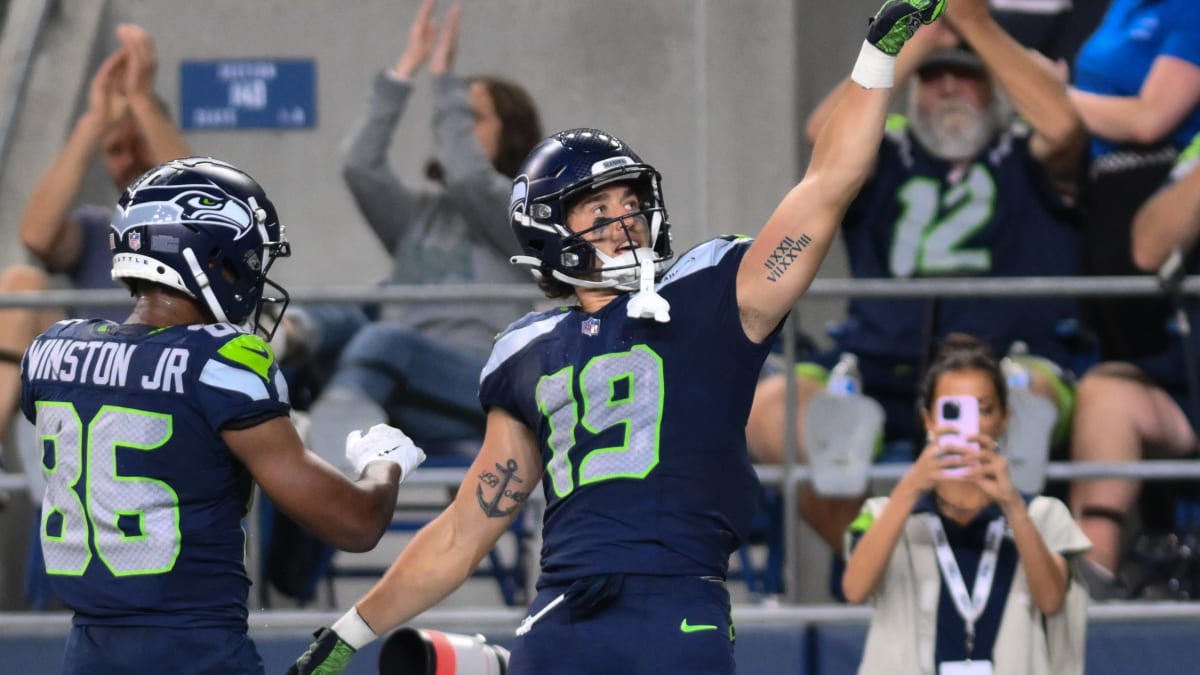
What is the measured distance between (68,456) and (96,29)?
15.8 ft

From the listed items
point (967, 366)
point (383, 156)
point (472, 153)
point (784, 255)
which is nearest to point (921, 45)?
point (967, 366)

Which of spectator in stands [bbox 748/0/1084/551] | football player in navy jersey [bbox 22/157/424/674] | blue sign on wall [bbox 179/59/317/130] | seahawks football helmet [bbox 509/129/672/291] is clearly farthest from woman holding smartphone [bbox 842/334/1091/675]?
blue sign on wall [bbox 179/59/317/130]

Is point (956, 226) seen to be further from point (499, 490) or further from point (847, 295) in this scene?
point (499, 490)

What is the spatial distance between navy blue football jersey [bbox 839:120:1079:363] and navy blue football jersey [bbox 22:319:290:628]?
3068 millimetres

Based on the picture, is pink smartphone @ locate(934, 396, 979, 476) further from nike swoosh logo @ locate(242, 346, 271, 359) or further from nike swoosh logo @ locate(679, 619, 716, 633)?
nike swoosh logo @ locate(242, 346, 271, 359)

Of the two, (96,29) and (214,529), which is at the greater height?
(96,29)

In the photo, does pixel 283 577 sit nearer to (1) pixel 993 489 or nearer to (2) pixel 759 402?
(2) pixel 759 402

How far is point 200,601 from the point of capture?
12.6ft

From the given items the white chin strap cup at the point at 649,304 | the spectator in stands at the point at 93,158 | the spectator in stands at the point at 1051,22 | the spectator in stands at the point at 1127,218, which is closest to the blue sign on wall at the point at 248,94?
the spectator in stands at the point at 93,158

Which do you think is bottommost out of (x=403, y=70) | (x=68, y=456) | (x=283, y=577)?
(x=283, y=577)

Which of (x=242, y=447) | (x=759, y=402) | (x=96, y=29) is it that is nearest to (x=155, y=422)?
(x=242, y=447)

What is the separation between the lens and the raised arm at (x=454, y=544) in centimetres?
425

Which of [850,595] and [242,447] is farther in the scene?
[850,595]

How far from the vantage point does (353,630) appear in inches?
168
